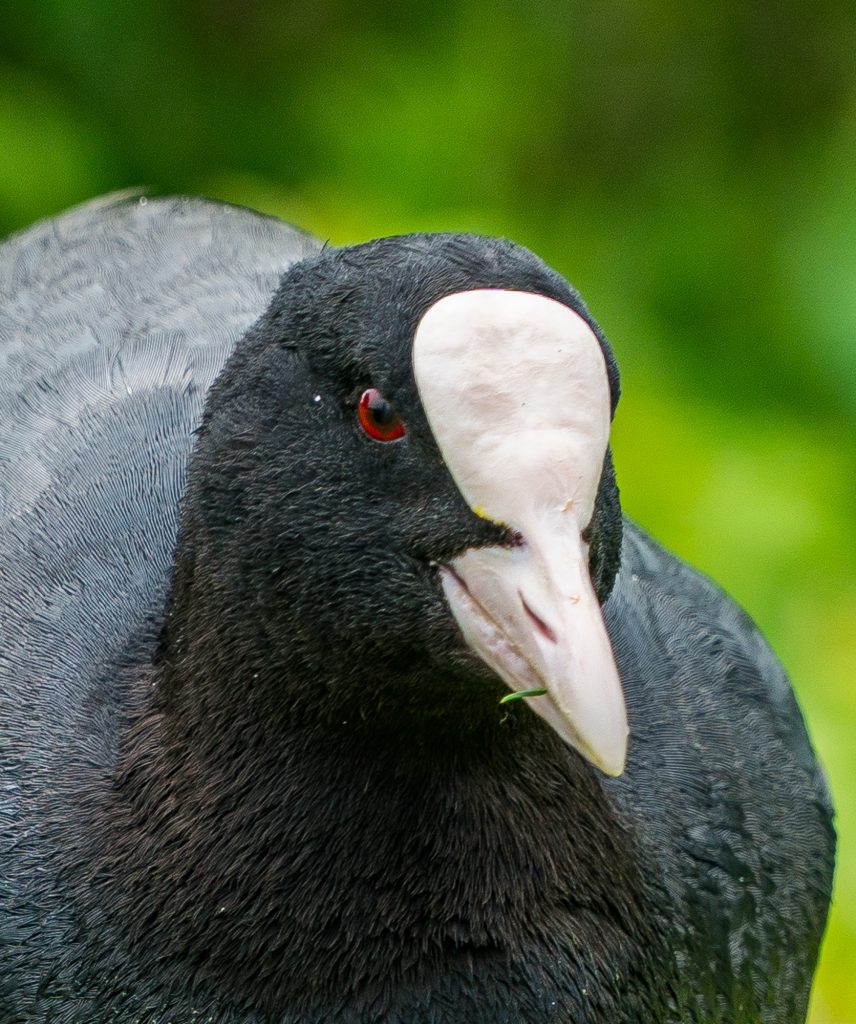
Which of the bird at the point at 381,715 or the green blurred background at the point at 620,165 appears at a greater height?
the green blurred background at the point at 620,165

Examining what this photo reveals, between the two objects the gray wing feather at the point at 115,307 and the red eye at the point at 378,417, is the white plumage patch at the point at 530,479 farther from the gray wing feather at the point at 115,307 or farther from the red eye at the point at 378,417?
the gray wing feather at the point at 115,307

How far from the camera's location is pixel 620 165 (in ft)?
17.3

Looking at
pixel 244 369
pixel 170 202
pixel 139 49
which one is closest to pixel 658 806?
pixel 244 369

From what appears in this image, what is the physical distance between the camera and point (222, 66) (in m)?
5.01

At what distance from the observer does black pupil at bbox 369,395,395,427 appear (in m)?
1.94

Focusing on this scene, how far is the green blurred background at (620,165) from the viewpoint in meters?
4.47

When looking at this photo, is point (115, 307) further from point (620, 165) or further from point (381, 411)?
point (620, 165)

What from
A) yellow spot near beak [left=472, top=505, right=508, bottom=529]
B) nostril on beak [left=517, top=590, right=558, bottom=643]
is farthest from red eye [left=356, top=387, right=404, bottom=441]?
nostril on beak [left=517, top=590, right=558, bottom=643]

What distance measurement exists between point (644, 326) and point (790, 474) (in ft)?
2.20

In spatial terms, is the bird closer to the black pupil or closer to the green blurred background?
the black pupil

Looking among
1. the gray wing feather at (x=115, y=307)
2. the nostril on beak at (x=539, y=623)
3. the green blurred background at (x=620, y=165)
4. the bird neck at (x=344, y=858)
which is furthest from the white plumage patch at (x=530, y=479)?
the green blurred background at (x=620, y=165)

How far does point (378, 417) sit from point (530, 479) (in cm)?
22

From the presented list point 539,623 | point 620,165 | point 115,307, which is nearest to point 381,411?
point 539,623

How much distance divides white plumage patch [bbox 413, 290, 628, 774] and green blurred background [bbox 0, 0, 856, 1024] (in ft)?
7.97
